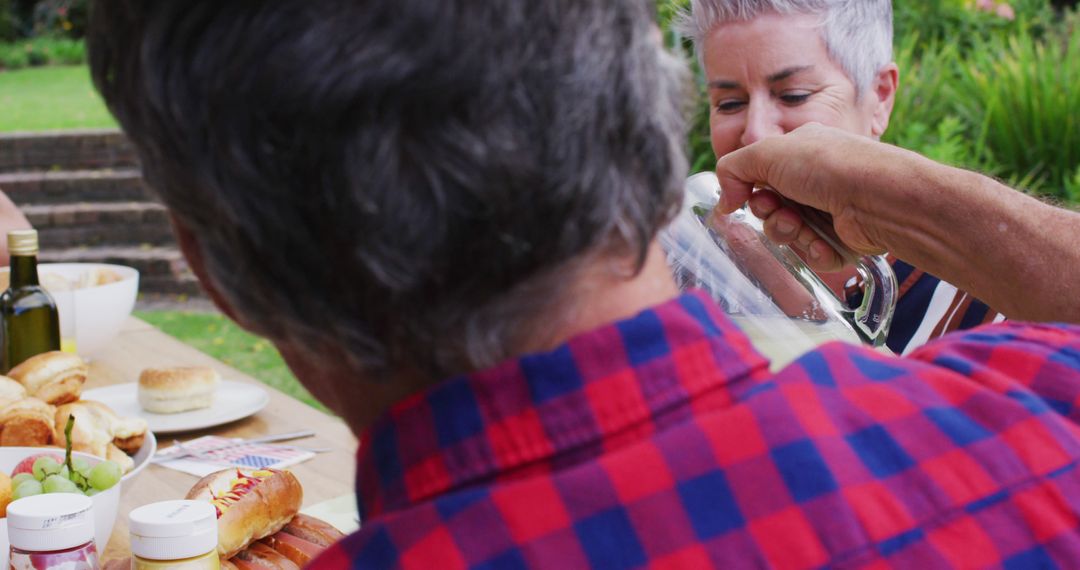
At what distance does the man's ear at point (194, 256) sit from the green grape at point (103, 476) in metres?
0.79

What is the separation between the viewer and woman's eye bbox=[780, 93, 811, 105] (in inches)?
88.2

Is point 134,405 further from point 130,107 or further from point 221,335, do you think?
point 221,335

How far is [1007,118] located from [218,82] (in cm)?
489

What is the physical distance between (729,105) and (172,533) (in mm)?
1559

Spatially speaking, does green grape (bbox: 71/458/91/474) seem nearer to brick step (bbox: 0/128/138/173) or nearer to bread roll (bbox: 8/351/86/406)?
bread roll (bbox: 8/351/86/406)

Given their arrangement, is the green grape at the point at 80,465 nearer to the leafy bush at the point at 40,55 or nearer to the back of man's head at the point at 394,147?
the back of man's head at the point at 394,147

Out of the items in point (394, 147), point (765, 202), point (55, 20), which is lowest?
point (55, 20)

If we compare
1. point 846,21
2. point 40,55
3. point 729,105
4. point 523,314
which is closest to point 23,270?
point 729,105

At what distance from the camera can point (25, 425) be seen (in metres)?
1.69

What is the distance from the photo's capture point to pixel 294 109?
1.88ft

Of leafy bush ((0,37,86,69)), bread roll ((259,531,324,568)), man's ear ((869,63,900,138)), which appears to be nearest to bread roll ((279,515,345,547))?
bread roll ((259,531,324,568))

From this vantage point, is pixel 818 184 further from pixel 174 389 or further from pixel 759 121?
pixel 174 389

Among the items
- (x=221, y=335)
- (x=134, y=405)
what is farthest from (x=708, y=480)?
(x=221, y=335)

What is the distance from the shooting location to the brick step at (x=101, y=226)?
802 centimetres
